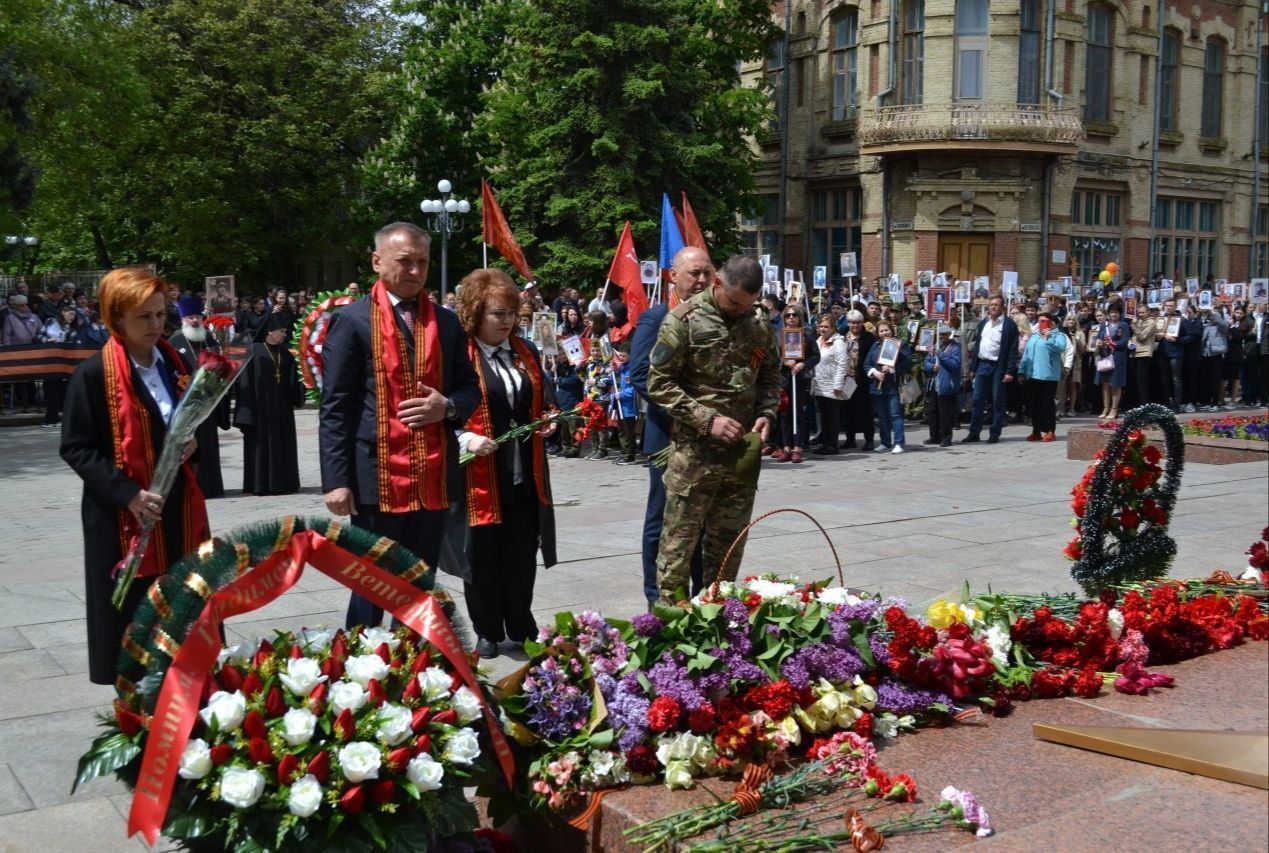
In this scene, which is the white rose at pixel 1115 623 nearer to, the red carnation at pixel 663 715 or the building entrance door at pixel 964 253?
the red carnation at pixel 663 715

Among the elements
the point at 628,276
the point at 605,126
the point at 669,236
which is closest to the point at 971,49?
the point at 605,126

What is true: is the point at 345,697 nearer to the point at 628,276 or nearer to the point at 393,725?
the point at 393,725

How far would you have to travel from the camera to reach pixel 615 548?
31.1 feet

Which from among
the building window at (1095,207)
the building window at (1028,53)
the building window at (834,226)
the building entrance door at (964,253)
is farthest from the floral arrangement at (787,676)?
the building window at (1095,207)

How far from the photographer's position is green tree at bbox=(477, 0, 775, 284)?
30578 millimetres

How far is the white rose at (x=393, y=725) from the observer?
133 inches

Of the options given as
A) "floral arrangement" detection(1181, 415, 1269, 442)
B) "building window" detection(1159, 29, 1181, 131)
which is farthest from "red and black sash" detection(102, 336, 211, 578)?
"building window" detection(1159, 29, 1181, 131)

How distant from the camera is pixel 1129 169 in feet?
128

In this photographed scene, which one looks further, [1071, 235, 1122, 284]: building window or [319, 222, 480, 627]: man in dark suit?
[1071, 235, 1122, 284]: building window

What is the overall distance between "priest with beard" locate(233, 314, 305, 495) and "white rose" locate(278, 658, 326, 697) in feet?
31.6

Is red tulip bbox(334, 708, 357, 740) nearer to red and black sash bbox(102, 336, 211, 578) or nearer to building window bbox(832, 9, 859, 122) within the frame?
red and black sash bbox(102, 336, 211, 578)

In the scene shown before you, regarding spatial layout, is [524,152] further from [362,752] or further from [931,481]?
[362,752]

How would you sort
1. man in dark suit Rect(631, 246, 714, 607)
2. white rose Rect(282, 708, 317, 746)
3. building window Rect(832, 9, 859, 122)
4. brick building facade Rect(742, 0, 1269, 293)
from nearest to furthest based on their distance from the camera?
white rose Rect(282, 708, 317, 746)
man in dark suit Rect(631, 246, 714, 607)
brick building facade Rect(742, 0, 1269, 293)
building window Rect(832, 9, 859, 122)

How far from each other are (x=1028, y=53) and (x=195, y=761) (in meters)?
36.4
